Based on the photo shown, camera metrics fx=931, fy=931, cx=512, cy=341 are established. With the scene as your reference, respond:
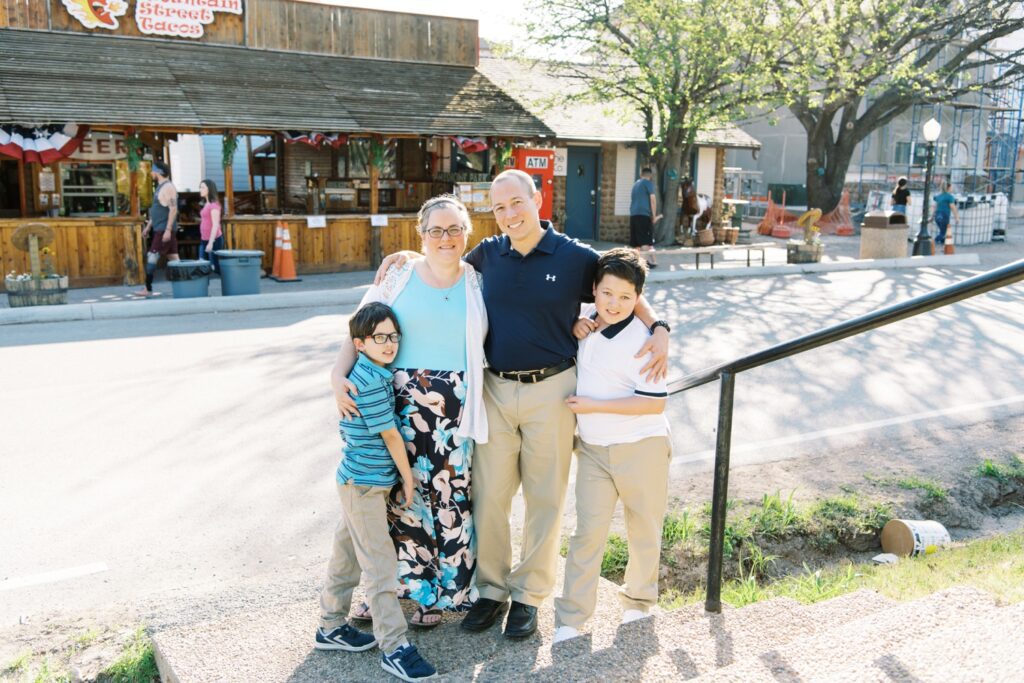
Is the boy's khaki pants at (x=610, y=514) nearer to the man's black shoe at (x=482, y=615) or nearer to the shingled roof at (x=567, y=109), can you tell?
the man's black shoe at (x=482, y=615)

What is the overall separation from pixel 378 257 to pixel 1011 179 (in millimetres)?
32871

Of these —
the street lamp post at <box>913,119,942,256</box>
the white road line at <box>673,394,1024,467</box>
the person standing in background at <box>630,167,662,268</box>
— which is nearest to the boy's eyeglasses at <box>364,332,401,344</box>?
the white road line at <box>673,394,1024,467</box>

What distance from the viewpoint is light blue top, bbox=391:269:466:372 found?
3.72 meters

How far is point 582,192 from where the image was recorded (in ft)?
80.1

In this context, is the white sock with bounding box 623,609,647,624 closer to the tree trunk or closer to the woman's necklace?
the woman's necklace

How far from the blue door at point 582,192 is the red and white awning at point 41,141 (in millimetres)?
12052

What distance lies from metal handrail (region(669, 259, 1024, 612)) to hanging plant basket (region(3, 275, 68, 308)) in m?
10.9

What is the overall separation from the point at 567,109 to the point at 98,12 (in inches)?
468

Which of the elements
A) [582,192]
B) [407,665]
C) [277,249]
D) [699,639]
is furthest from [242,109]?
[699,639]

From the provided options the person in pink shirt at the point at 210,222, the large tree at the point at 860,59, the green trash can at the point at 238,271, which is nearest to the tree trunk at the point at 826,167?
the large tree at the point at 860,59

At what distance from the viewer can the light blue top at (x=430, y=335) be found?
3721 mm

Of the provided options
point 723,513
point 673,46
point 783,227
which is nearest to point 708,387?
point 723,513

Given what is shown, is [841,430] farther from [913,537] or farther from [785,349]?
[785,349]

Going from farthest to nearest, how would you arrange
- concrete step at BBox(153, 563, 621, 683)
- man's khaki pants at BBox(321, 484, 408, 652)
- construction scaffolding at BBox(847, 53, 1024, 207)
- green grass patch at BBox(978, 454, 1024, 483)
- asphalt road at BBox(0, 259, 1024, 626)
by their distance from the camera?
1. construction scaffolding at BBox(847, 53, 1024, 207)
2. green grass patch at BBox(978, 454, 1024, 483)
3. asphalt road at BBox(0, 259, 1024, 626)
4. man's khaki pants at BBox(321, 484, 408, 652)
5. concrete step at BBox(153, 563, 621, 683)
